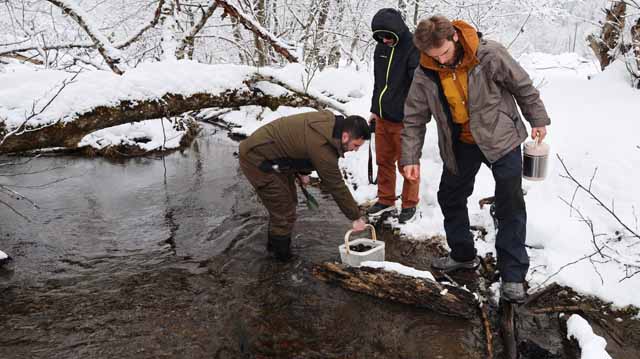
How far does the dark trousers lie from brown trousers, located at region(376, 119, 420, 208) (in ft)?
3.40

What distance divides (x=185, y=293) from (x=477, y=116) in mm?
2608

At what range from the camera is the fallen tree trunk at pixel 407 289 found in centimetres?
326

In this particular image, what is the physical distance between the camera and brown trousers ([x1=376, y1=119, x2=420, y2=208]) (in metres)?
4.60

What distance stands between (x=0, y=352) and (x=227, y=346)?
1.46m

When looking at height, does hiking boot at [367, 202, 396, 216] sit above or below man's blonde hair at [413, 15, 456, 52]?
below

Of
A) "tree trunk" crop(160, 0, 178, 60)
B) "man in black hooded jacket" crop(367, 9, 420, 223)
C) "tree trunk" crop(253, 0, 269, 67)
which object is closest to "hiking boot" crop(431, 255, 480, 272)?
"man in black hooded jacket" crop(367, 9, 420, 223)

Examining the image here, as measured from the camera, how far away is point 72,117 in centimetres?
477

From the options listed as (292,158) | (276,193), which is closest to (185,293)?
(276,193)

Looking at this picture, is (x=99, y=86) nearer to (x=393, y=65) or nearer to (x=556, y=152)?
(x=393, y=65)

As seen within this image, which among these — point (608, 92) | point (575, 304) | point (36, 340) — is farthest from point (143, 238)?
point (608, 92)

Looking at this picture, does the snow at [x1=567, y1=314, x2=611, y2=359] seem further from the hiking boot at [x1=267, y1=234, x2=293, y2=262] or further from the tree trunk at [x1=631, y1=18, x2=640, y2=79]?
the tree trunk at [x1=631, y1=18, x2=640, y2=79]

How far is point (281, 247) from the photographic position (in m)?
4.09

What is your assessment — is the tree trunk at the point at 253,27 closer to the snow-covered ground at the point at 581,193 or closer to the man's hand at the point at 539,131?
the snow-covered ground at the point at 581,193

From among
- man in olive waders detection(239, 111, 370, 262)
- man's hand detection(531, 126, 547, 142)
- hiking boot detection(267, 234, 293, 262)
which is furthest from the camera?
hiking boot detection(267, 234, 293, 262)
